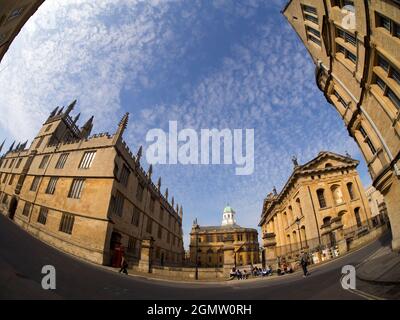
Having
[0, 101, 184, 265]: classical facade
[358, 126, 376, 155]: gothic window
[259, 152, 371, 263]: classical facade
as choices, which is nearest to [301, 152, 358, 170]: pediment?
[259, 152, 371, 263]: classical facade

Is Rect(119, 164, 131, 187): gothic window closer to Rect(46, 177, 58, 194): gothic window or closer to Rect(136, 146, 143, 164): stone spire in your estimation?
Rect(136, 146, 143, 164): stone spire

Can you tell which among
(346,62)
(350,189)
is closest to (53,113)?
(346,62)

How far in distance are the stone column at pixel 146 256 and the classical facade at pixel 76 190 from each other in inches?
0.7

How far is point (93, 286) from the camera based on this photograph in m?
1.59

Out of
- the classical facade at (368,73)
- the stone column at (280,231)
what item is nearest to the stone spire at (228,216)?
the stone column at (280,231)

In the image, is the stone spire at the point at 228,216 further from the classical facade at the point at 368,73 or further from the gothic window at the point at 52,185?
the gothic window at the point at 52,185

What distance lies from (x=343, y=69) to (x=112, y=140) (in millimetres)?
15319

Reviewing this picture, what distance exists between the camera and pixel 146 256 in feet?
9.71

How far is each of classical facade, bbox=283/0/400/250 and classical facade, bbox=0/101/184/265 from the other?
1025 cm

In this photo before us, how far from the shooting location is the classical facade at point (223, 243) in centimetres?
411

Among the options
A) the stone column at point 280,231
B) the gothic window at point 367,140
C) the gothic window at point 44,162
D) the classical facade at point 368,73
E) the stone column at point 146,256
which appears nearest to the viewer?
the gothic window at point 44,162

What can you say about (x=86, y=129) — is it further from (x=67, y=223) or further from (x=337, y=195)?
(x=337, y=195)

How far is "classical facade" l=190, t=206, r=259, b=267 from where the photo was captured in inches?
162
